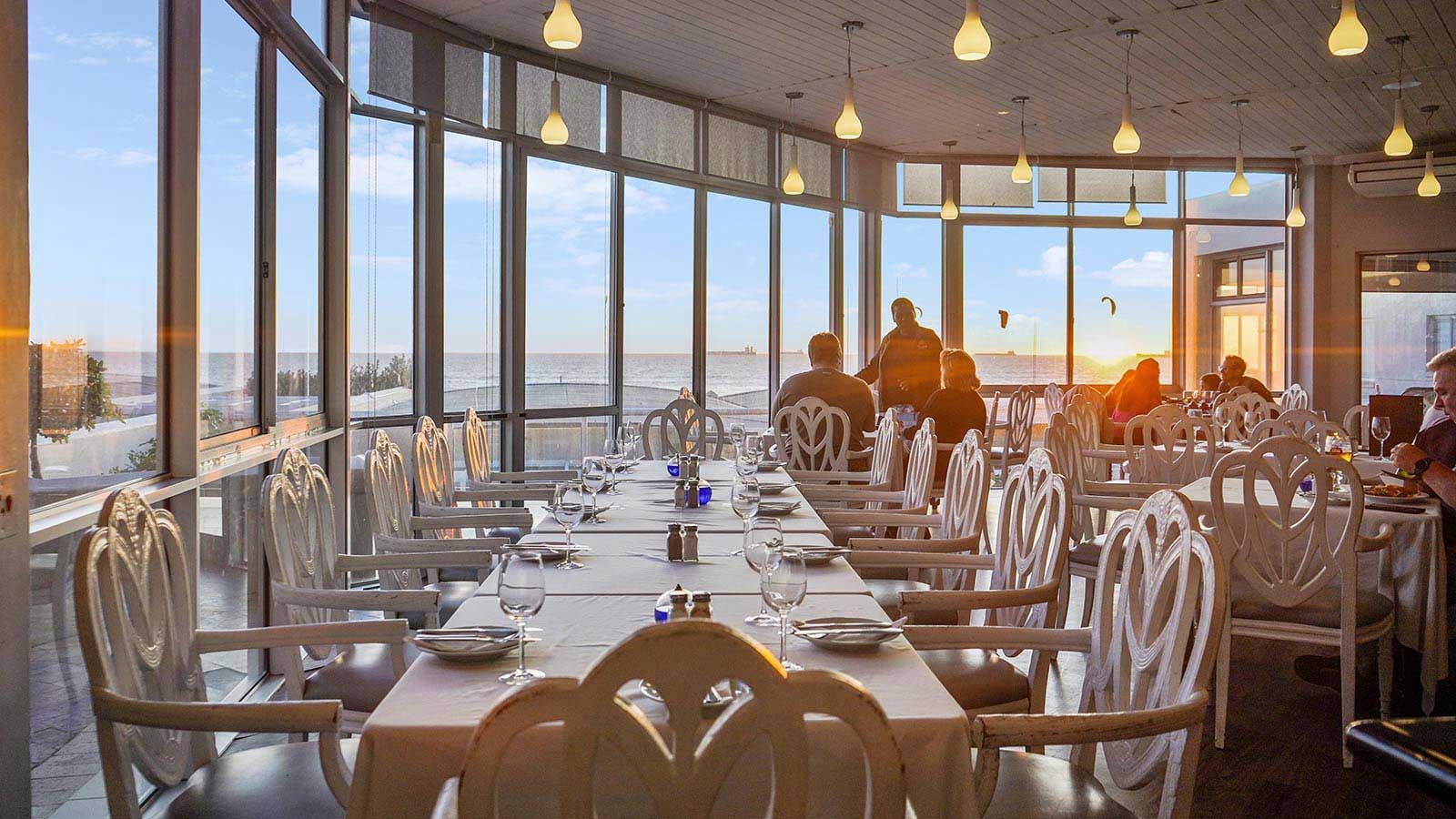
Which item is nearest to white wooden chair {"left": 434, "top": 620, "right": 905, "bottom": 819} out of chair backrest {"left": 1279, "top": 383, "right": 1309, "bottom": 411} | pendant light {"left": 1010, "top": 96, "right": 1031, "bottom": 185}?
pendant light {"left": 1010, "top": 96, "right": 1031, "bottom": 185}

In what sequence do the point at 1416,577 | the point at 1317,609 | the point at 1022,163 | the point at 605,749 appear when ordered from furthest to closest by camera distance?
the point at 1022,163, the point at 1416,577, the point at 1317,609, the point at 605,749

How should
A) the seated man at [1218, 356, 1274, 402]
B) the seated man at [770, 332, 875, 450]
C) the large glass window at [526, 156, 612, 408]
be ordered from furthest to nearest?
1. the seated man at [1218, 356, 1274, 402]
2. the large glass window at [526, 156, 612, 408]
3. the seated man at [770, 332, 875, 450]

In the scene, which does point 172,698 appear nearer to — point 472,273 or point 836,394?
point 836,394

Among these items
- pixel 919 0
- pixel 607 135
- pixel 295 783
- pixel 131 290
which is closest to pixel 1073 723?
pixel 295 783

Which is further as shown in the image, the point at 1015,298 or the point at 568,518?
the point at 1015,298

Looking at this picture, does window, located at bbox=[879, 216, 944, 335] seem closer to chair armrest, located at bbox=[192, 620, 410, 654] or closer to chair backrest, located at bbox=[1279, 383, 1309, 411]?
chair backrest, located at bbox=[1279, 383, 1309, 411]

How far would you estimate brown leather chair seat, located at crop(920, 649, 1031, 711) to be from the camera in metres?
2.53

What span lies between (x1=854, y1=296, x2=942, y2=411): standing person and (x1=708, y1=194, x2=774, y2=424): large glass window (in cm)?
172

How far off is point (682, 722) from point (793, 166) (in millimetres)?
7063

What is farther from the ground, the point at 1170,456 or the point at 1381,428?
the point at 1381,428

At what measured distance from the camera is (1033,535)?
116 inches

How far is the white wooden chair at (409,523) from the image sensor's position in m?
3.47

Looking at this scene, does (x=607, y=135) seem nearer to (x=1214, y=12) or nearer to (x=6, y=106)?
(x=1214, y=12)

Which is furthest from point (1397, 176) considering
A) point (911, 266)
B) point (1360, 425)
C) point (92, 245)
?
point (92, 245)
